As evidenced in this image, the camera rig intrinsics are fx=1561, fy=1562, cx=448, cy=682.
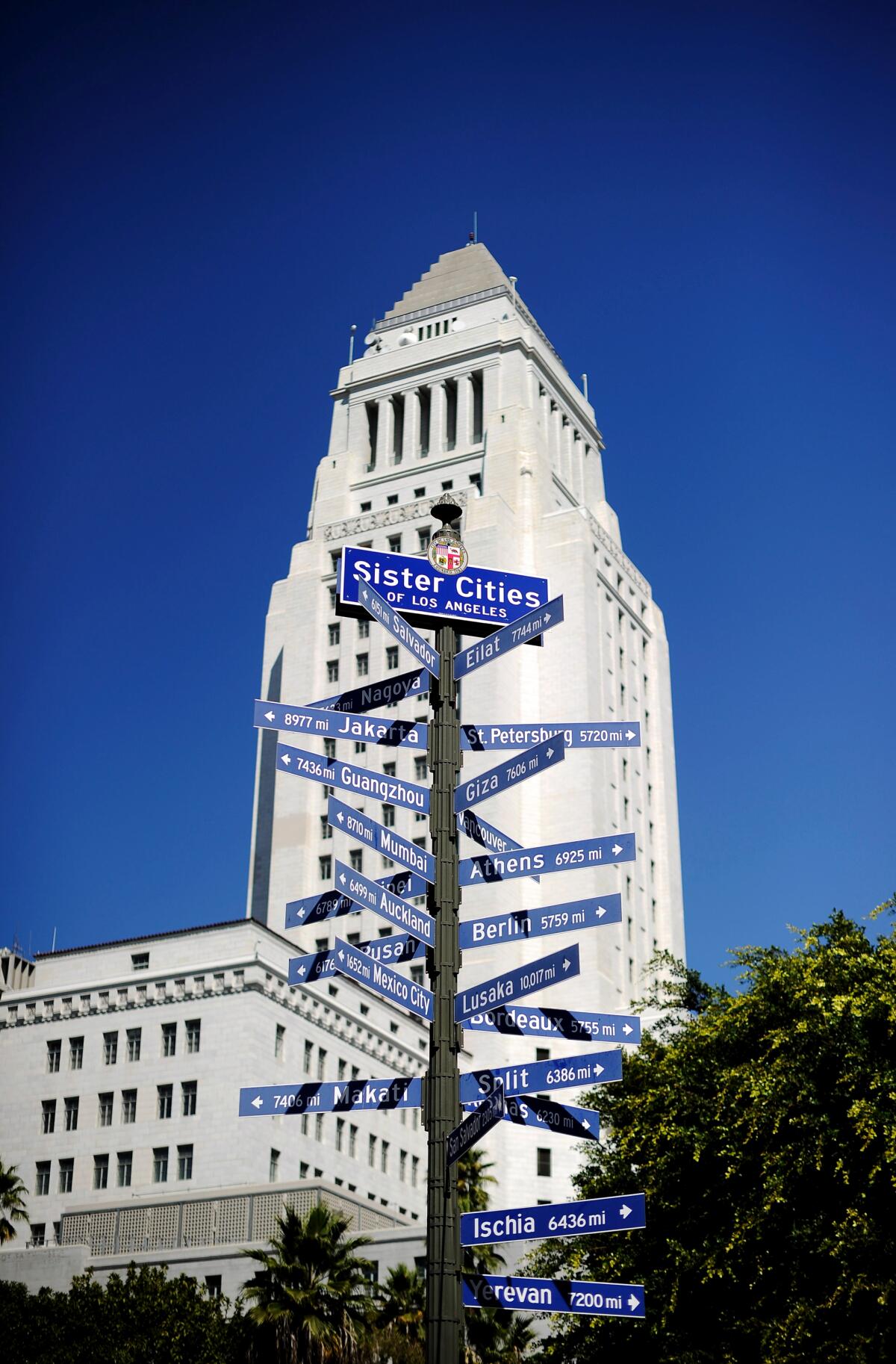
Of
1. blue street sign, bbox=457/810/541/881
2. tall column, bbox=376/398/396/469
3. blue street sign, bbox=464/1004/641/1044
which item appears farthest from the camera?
tall column, bbox=376/398/396/469

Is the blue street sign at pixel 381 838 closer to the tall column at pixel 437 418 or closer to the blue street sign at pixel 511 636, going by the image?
the blue street sign at pixel 511 636

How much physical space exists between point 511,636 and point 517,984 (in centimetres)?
365

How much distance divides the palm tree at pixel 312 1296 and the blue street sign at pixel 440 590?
76.9ft

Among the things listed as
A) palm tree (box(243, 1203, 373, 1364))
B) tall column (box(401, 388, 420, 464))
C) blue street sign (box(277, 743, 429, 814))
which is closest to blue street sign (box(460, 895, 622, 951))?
blue street sign (box(277, 743, 429, 814))

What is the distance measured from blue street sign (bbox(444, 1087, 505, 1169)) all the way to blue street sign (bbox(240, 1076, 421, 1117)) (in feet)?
3.31

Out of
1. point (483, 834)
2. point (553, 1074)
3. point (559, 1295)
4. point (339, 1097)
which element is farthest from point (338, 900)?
point (559, 1295)

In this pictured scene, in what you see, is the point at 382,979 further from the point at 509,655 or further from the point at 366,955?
the point at 509,655

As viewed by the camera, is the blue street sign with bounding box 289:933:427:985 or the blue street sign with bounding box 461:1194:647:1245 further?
the blue street sign with bounding box 289:933:427:985

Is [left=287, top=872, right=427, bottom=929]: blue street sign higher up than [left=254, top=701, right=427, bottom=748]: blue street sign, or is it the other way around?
[left=254, top=701, right=427, bottom=748]: blue street sign

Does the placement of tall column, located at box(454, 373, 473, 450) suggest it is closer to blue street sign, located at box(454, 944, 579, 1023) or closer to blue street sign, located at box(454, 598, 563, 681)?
blue street sign, located at box(454, 598, 563, 681)

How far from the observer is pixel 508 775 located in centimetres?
1588

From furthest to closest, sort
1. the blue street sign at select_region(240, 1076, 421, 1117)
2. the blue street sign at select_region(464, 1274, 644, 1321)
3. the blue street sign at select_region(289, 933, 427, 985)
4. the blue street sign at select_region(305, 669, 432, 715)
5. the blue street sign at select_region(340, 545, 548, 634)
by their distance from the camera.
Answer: the blue street sign at select_region(305, 669, 432, 715) → the blue street sign at select_region(340, 545, 548, 634) → the blue street sign at select_region(289, 933, 427, 985) → the blue street sign at select_region(240, 1076, 421, 1117) → the blue street sign at select_region(464, 1274, 644, 1321)

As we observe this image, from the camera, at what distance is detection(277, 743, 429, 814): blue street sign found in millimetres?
16125

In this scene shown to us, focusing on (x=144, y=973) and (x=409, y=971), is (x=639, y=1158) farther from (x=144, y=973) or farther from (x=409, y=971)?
(x=409, y=971)
